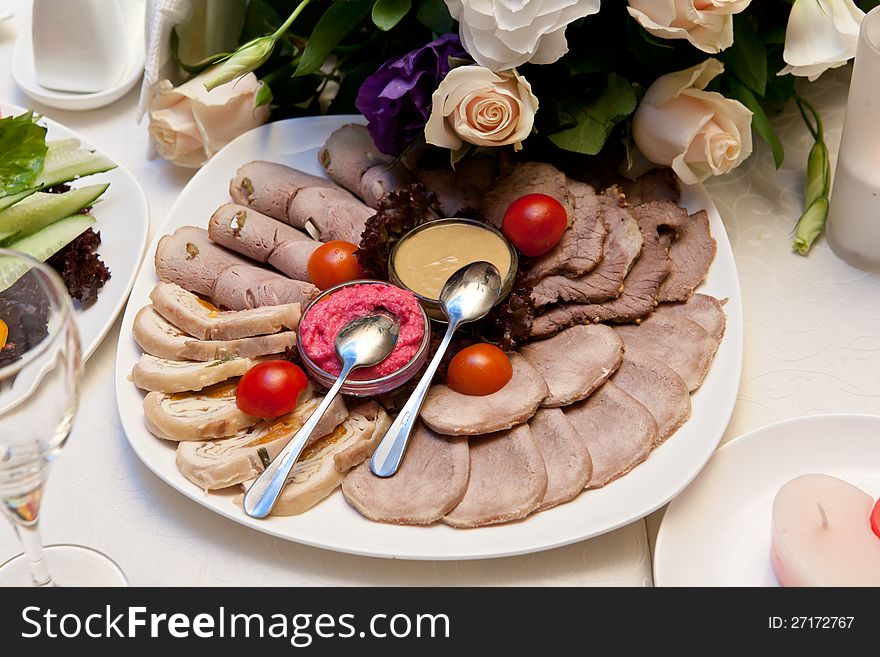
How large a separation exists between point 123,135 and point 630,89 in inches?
71.3

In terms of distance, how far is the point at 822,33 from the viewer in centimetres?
267

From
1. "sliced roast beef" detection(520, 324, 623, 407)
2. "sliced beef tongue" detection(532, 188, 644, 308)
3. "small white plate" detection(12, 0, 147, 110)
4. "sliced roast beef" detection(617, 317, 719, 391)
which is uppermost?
"small white plate" detection(12, 0, 147, 110)

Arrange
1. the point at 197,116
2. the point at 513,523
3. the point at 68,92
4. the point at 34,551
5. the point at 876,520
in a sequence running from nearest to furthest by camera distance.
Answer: the point at 34,551 → the point at 876,520 → the point at 513,523 → the point at 197,116 → the point at 68,92

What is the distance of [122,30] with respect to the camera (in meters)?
→ 3.58

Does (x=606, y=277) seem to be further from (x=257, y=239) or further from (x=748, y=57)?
(x=257, y=239)

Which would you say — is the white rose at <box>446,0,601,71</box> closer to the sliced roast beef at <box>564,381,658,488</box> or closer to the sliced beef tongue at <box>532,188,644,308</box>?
the sliced beef tongue at <box>532,188,644,308</box>

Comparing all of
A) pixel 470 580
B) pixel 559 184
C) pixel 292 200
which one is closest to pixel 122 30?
pixel 292 200

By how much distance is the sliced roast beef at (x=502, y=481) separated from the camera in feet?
7.34

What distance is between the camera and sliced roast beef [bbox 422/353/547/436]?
2338 millimetres

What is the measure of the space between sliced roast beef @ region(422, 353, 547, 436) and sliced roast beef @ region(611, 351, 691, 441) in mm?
238

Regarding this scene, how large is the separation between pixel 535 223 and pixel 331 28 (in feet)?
2.85

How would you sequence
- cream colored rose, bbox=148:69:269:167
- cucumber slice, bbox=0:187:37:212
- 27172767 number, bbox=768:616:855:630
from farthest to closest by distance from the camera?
cream colored rose, bbox=148:69:269:167
cucumber slice, bbox=0:187:37:212
27172767 number, bbox=768:616:855:630

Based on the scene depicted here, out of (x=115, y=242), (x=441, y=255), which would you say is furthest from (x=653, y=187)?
(x=115, y=242)

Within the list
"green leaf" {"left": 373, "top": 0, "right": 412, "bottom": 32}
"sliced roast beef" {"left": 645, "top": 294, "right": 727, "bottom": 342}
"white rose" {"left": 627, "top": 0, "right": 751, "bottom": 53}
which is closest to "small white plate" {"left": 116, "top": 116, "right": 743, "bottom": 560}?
"sliced roast beef" {"left": 645, "top": 294, "right": 727, "bottom": 342}
